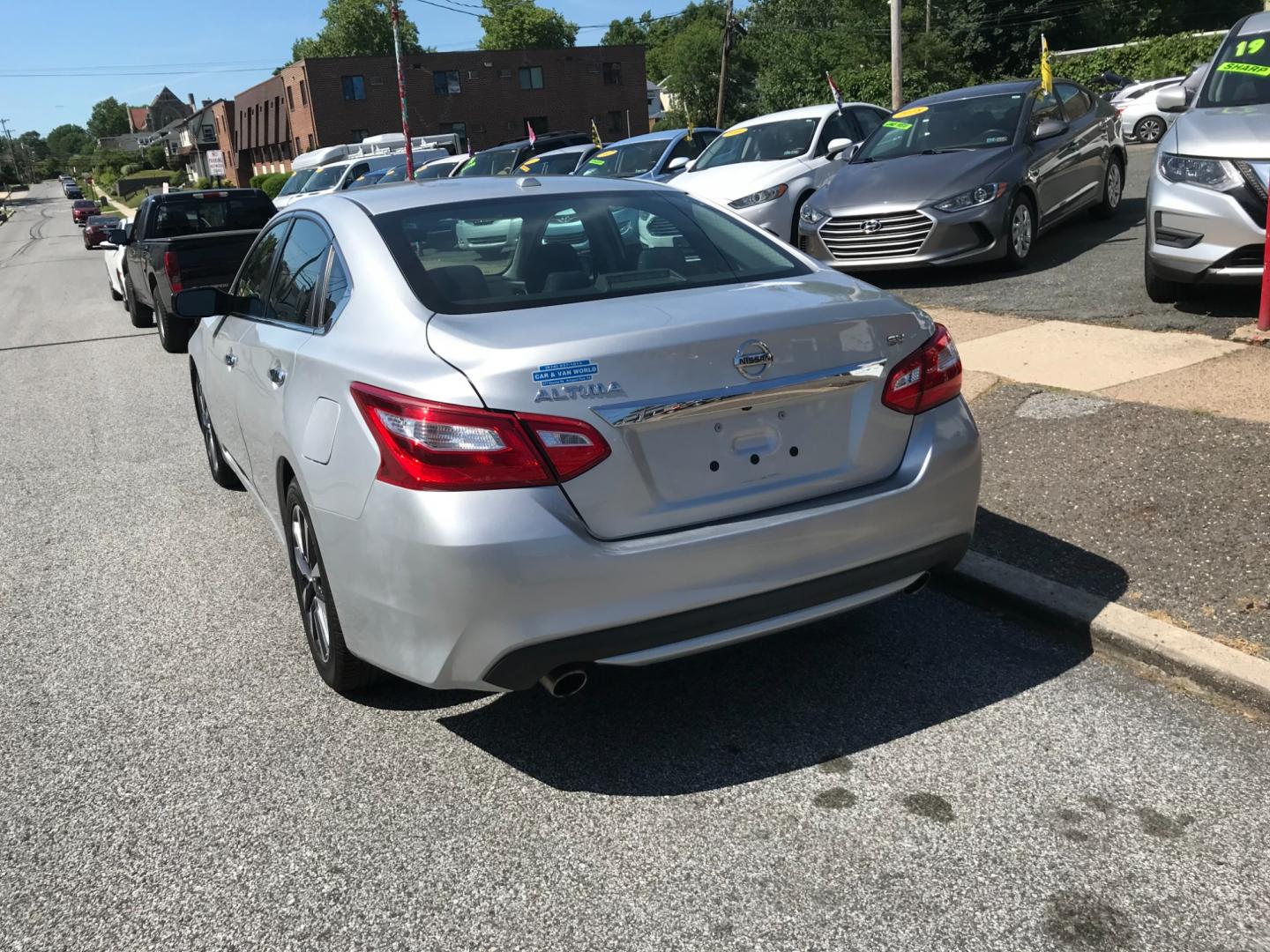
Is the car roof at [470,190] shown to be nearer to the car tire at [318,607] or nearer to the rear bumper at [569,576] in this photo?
the car tire at [318,607]

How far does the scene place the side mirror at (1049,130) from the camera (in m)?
10.8

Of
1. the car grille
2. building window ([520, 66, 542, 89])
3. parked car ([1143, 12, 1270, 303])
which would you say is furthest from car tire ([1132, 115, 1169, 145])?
building window ([520, 66, 542, 89])

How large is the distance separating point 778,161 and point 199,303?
930 centimetres

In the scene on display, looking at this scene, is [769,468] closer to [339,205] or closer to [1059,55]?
[339,205]

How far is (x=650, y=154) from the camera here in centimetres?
1666

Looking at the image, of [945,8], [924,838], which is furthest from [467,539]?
[945,8]

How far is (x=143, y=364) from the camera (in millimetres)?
12117

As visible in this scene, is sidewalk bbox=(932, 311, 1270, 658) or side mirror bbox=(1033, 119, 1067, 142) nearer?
sidewalk bbox=(932, 311, 1270, 658)

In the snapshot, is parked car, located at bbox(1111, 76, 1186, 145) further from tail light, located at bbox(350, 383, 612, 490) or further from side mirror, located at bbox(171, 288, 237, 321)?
tail light, located at bbox(350, 383, 612, 490)

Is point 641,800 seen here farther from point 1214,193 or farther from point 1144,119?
point 1144,119

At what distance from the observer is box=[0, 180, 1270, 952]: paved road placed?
110 inches

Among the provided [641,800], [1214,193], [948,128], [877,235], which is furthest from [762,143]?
[641,800]

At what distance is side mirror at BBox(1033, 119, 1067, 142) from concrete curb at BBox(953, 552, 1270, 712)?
23.9 feet

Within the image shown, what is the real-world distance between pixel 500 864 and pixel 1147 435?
160 inches
